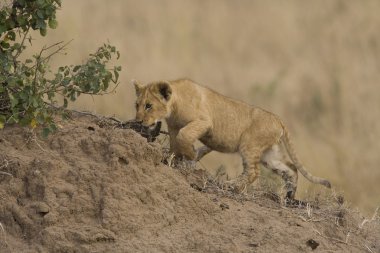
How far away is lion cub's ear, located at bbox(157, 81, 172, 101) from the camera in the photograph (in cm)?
1019

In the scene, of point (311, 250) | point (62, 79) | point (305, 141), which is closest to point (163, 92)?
point (62, 79)

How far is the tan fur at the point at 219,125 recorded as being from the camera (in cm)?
1015

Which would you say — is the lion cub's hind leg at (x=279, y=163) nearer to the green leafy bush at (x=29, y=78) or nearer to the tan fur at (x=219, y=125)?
the tan fur at (x=219, y=125)

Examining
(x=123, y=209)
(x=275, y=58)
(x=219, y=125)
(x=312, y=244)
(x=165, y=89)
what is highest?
(x=275, y=58)

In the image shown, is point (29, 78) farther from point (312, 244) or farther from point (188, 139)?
point (312, 244)

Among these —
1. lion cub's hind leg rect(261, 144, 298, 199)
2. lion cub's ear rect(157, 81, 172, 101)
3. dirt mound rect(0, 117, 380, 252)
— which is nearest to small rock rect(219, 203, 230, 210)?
dirt mound rect(0, 117, 380, 252)

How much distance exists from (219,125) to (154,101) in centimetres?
95

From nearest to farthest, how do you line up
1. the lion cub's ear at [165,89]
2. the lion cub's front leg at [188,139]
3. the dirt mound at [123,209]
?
the dirt mound at [123,209] → the lion cub's front leg at [188,139] → the lion cub's ear at [165,89]

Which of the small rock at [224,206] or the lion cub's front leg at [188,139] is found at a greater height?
the lion cub's front leg at [188,139]

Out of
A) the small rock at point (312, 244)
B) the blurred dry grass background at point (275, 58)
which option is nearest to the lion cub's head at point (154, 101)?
the small rock at point (312, 244)

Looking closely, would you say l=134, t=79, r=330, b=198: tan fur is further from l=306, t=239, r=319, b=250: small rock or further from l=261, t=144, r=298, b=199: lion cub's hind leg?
l=306, t=239, r=319, b=250: small rock

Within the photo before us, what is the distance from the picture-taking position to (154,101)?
1018 centimetres

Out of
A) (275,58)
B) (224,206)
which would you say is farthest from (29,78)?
(275,58)

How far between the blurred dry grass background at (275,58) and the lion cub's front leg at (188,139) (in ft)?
12.5
